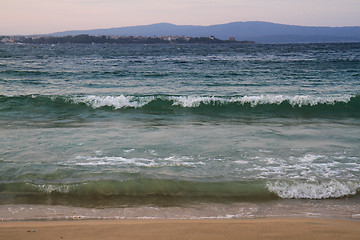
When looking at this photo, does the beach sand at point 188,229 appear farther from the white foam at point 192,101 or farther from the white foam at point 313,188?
the white foam at point 192,101

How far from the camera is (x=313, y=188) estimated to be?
609cm

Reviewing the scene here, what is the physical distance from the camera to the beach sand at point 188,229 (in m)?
4.29

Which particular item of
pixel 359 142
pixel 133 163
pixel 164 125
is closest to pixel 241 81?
pixel 164 125

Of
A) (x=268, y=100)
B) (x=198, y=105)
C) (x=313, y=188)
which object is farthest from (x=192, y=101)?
(x=313, y=188)

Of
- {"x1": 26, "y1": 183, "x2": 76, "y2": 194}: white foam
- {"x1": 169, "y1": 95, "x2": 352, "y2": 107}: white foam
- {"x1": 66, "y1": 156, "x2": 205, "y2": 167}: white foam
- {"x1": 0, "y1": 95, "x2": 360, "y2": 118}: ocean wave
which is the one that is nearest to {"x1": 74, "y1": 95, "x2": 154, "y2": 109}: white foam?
{"x1": 0, "y1": 95, "x2": 360, "y2": 118}: ocean wave

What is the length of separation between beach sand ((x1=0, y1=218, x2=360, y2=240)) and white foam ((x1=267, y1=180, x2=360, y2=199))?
1.15m

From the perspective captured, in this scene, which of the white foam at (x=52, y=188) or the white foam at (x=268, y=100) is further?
the white foam at (x=268, y=100)

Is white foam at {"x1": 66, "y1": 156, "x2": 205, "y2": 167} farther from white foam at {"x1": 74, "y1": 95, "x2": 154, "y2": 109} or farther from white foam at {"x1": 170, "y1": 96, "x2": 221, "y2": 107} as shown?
white foam at {"x1": 170, "y1": 96, "x2": 221, "y2": 107}

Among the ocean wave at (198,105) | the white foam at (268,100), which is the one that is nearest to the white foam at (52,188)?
the ocean wave at (198,105)

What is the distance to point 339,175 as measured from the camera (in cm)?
663

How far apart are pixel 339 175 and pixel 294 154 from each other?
56.4 inches

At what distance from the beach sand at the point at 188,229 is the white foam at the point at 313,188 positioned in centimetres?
115

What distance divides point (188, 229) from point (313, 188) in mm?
2660

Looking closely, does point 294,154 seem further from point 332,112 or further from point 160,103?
point 160,103
